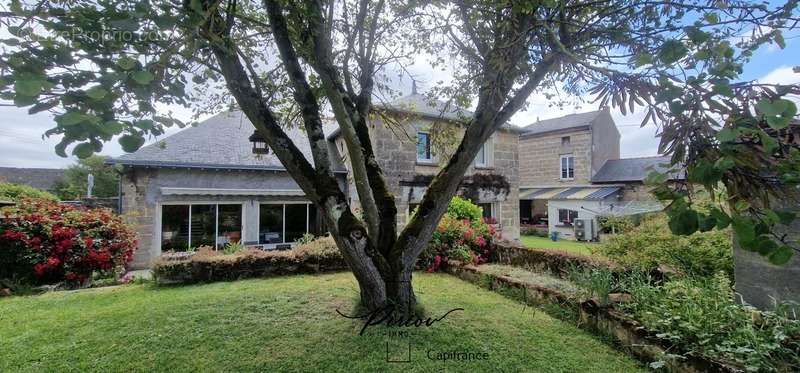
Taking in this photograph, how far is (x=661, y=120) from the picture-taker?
278 cm

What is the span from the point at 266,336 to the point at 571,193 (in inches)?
961

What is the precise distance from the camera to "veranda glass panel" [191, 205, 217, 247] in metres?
12.6

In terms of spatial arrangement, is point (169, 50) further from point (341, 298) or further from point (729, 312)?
point (729, 312)

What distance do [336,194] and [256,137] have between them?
3.28 meters

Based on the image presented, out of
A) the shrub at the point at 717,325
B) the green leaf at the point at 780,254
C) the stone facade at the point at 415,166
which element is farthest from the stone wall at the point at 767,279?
the stone facade at the point at 415,166

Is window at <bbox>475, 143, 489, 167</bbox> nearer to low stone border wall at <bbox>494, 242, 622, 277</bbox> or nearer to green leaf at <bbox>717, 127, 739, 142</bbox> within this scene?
low stone border wall at <bbox>494, 242, 622, 277</bbox>

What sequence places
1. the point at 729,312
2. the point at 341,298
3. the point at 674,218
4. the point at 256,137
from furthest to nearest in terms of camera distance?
the point at 256,137 → the point at 341,298 → the point at 729,312 → the point at 674,218

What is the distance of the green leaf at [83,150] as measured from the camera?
1679mm

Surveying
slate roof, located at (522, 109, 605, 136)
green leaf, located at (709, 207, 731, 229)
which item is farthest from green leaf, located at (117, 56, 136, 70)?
slate roof, located at (522, 109, 605, 136)

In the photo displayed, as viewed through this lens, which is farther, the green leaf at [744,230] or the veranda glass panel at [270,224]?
the veranda glass panel at [270,224]

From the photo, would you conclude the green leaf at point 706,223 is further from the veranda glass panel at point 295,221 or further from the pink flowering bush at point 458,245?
the veranda glass panel at point 295,221

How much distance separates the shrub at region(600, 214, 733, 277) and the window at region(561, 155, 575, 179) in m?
18.4

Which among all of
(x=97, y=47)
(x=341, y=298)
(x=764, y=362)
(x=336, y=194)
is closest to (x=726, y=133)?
(x=764, y=362)

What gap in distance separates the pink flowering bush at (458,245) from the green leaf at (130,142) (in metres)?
8.66
